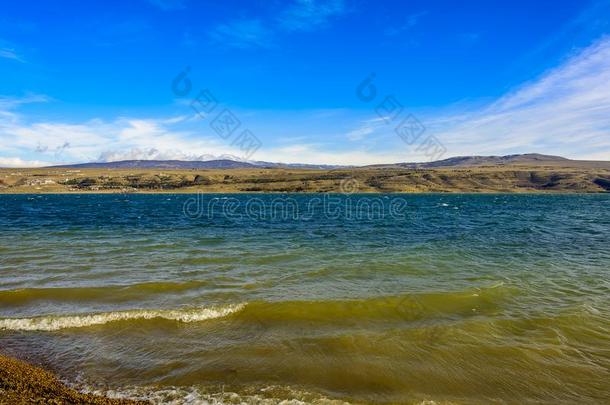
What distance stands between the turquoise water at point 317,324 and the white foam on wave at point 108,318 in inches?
2.6

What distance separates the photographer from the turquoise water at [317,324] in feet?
29.6

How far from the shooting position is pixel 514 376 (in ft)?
31.1

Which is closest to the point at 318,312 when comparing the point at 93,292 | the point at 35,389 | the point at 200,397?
the point at 200,397

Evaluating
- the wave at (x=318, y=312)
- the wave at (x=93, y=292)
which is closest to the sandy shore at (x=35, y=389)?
the wave at (x=318, y=312)

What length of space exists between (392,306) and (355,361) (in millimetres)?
4777

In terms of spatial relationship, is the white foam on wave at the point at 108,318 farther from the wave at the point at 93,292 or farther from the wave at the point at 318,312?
the wave at the point at 93,292

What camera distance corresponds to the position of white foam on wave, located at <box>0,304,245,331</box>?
1259 cm

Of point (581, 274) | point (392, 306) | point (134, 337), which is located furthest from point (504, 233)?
point (134, 337)

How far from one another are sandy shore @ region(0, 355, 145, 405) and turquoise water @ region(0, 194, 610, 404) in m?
0.52

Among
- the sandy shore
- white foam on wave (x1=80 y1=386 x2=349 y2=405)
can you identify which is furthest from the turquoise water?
the sandy shore

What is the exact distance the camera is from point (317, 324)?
12.8m

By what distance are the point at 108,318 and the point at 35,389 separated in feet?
17.3

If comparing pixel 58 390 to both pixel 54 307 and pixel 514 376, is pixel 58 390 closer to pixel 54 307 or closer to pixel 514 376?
pixel 54 307

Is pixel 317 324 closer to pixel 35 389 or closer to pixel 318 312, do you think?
pixel 318 312
